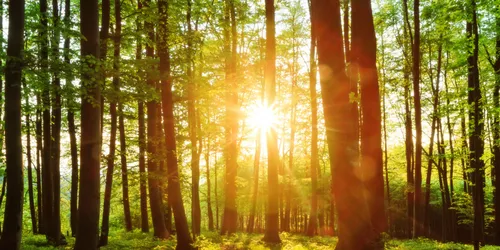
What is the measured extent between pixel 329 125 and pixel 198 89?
7.59 meters

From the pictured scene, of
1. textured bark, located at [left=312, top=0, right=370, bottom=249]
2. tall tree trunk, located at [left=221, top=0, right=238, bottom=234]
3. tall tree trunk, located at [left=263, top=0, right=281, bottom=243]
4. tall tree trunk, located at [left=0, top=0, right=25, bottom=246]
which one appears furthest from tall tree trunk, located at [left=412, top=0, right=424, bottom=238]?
tall tree trunk, located at [left=0, top=0, right=25, bottom=246]

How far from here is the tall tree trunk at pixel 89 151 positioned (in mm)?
8258

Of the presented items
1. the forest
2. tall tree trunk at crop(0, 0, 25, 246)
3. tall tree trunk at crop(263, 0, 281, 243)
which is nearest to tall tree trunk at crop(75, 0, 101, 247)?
the forest

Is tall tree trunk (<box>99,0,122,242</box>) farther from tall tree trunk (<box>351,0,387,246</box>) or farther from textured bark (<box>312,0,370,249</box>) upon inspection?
tall tree trunk (<box>351,0,387,246</box>)

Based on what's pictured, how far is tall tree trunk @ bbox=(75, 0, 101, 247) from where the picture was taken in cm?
826

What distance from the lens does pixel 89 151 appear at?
8336 millimetres

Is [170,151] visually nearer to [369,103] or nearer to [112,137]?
[112,137]

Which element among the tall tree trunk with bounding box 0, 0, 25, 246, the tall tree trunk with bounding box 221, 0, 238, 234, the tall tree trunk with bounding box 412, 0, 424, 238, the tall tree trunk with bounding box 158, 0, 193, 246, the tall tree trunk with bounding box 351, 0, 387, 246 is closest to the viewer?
the tall tree trunk with bounding box 0, 0, 25, 246

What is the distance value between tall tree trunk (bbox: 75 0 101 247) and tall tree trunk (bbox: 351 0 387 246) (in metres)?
7.05

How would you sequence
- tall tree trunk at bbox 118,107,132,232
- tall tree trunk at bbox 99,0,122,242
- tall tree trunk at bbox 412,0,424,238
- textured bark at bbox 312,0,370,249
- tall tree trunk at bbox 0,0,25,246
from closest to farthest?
textured bark at bbox 312,0,370,249
tall tree trunk at bbox 0,0,25,246
tall tree trunk at bbox 99,0,122,242
tall tree trunk at bbox 118,107,132,232
tall tree trunk at bbox 412,0,424,238

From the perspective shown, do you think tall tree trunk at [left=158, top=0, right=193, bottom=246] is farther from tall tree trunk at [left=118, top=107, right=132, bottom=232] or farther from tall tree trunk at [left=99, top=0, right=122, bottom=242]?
tall tree trunk at [left=118, top=107, right=132, bottom=232]

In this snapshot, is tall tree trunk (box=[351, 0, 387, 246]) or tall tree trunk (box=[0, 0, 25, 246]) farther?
tall tree trunk (box=[351, 0, 387, 246])

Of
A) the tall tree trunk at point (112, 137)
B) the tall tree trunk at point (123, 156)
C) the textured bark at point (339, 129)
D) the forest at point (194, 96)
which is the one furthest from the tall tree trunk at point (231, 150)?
the textured bark at point (339, 129)

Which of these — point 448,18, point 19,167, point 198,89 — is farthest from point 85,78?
point 448,18
